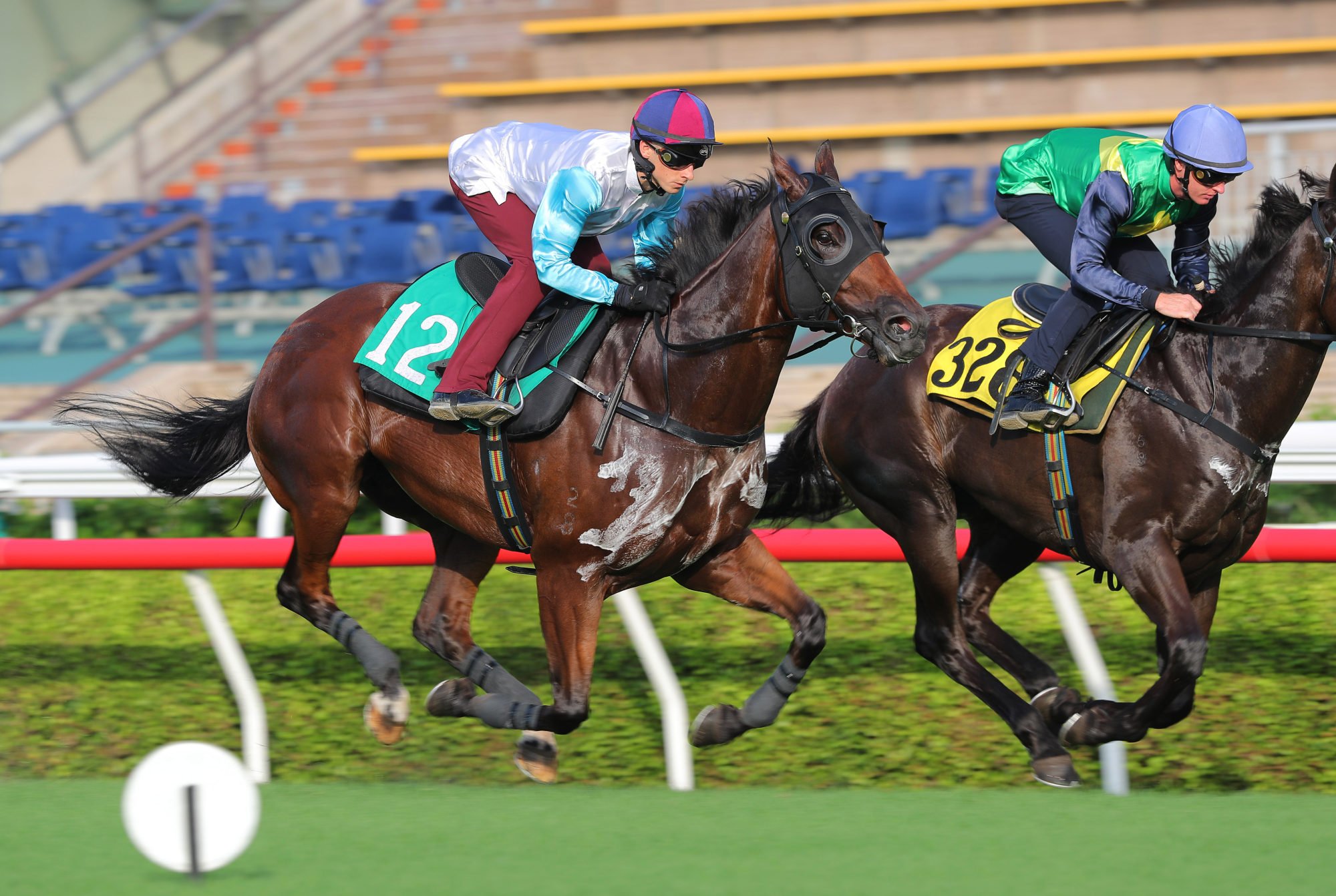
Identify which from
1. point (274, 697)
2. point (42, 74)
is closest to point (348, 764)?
point (274, 697)

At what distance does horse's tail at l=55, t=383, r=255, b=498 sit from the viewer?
4.56 m

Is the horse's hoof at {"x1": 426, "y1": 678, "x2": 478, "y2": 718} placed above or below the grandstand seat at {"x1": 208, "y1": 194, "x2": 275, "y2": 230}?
below

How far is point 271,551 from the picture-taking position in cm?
442

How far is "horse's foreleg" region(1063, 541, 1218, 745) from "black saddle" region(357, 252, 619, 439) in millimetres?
1361

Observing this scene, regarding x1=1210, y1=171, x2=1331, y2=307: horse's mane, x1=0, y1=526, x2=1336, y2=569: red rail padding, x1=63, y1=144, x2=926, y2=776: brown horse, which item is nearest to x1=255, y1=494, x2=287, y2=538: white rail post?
x1=0, y1=526, x2=1336, y2=569: red rail padding

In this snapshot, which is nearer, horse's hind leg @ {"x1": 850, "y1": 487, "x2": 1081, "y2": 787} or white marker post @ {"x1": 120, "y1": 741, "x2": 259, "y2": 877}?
white marker post @ {"x1": 120, "y1": 741, "x2": 259, "y2": 877}

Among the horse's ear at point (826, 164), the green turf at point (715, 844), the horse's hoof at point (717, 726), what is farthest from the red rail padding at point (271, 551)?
the horse's ear at point (826, 164)

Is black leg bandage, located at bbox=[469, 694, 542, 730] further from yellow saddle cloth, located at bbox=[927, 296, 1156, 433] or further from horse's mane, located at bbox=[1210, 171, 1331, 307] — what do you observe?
horse's mane, located at bbox=[1210, 171, 1331, 307]

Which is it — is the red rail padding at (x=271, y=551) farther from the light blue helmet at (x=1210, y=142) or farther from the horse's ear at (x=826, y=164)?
the horse's ear at (x=826, y=164)

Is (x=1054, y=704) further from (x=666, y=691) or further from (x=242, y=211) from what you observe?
(x=242, y=211)

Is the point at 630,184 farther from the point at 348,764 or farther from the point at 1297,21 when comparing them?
the point at 1297,21

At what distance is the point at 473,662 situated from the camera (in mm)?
4180

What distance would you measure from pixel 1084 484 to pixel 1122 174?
755 mm

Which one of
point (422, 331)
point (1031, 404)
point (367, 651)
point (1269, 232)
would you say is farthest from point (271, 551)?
point (1269, 232)
